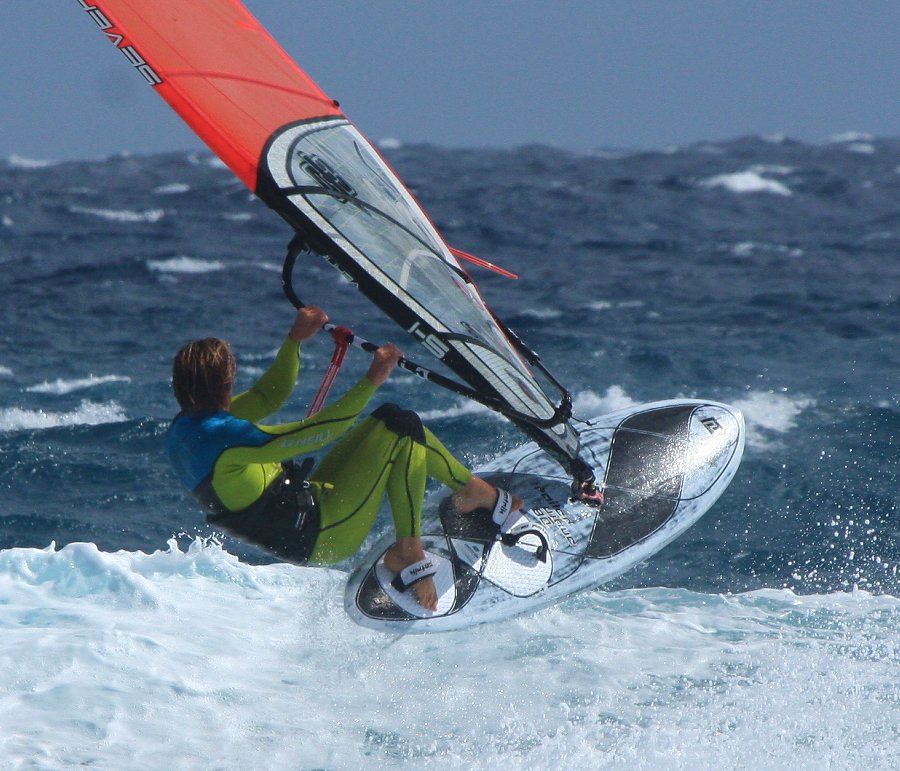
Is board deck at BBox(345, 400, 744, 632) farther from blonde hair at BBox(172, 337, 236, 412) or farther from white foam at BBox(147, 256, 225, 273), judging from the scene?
white foam at BBox(147, 256, 225, 273)

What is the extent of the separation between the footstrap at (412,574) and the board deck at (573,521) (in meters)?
0.05

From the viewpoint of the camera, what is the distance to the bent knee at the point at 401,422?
17.2ft

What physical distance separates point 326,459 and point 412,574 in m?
0.72

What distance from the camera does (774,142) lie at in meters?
41.8

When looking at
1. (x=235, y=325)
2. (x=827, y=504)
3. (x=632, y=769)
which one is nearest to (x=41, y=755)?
(x=632, y=769)

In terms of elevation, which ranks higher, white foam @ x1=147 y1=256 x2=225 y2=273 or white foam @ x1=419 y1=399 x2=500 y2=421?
white foam @ x1=419 y1=399 x2=500 y2=421

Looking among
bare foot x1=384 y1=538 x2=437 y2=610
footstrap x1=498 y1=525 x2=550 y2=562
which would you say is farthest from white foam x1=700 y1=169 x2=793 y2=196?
bare foot x1=384 y1=538 x2=437 y2=610

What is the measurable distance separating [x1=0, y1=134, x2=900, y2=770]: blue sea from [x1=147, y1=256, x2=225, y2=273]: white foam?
8cm

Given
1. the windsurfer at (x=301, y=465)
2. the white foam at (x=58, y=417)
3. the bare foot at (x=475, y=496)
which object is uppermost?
the windsurfer at (x=301, y=465)

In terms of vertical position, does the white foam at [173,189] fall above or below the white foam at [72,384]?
below

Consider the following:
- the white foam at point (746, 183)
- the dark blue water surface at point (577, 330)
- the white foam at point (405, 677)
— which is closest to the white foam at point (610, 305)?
the dark blue water surface at point (577, 330)

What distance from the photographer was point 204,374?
473 cm

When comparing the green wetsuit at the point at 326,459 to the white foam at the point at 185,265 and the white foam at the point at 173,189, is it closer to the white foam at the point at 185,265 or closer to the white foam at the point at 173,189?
the white foam at the point at 185,265

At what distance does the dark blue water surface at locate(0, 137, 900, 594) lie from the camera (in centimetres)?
736
